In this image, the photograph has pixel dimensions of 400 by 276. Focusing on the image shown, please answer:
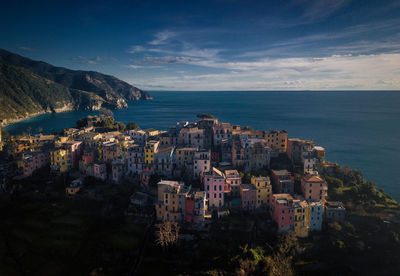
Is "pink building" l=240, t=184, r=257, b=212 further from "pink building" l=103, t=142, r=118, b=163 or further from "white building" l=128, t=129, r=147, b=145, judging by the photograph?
"white building" l=128, t=129, r=147, b=145

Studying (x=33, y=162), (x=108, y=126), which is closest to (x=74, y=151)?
(x=33, y=162)

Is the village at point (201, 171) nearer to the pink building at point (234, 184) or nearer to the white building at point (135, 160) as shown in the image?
the white building at point (135, 160)

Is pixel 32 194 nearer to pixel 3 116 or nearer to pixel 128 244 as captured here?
pixel 128 244

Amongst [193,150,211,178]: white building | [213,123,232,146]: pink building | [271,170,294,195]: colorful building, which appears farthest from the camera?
[213,123,232,146]: pink building

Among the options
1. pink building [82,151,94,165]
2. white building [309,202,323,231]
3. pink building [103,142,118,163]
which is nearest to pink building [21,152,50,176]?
pink building [82,151,94,165]

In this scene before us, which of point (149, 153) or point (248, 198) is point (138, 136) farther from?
point (248, 198)
